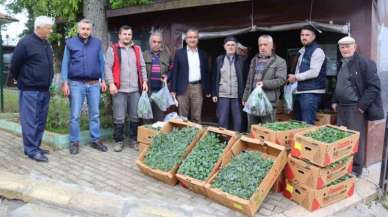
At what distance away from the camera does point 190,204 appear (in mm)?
4359

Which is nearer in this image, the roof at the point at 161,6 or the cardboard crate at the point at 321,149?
the cardboard crate at the point at 321,149

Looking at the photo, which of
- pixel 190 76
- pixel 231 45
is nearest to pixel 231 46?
pixel 231 45

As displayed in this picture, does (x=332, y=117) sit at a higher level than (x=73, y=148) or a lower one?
higher

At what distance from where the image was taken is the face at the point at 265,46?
219 inches

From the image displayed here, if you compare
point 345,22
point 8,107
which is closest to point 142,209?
point 345,22

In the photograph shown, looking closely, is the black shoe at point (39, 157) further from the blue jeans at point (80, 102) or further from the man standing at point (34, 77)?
the blue jeans at point (80, 102)

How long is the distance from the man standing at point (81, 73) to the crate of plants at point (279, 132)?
2505 millimetres

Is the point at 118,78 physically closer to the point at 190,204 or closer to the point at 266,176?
the point at 190,204

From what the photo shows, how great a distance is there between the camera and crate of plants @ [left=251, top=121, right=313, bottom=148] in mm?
4656

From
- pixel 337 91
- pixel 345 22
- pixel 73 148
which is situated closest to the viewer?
pixel 337 91

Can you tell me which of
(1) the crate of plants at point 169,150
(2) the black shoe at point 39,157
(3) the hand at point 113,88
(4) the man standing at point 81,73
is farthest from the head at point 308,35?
(2) the black shoe at point 39,157

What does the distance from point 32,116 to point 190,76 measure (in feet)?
7.76

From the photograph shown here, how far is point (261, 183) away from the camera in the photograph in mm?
4066

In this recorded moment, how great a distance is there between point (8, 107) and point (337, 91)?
8.16 meters
